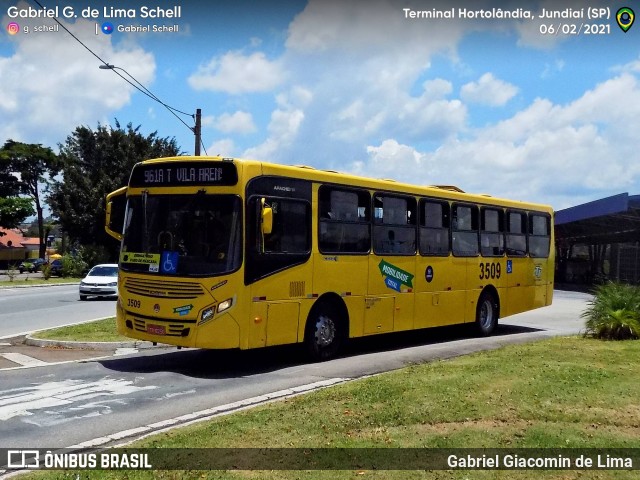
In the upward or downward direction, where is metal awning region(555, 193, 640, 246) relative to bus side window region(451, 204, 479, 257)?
upward

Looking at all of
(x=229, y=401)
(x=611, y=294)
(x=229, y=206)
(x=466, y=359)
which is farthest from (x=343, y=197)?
(x=611, y=294)

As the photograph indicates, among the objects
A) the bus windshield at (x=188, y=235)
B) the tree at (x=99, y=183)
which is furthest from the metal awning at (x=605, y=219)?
the tree at (x=99, y=183)

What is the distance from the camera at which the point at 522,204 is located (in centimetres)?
1931

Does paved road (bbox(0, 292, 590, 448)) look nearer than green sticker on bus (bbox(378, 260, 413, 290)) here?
Yes

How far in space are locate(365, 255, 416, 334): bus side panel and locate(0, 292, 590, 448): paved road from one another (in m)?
0.58

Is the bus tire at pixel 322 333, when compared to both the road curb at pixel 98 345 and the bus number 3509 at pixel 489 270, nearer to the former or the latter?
the road curb at pixel 98 345

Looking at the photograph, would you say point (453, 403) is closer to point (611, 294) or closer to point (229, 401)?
point (229, 401)

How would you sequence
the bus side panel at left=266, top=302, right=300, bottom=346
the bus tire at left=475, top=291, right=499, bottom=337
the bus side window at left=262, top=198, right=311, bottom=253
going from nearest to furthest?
1. the bus side panel at left=266, top=302, right=300, bottom=346
2. the bus side window at left=262, top=198, right=311, bottom=253
3. the bus tire at left=475, top=291, right=499, bottom=337

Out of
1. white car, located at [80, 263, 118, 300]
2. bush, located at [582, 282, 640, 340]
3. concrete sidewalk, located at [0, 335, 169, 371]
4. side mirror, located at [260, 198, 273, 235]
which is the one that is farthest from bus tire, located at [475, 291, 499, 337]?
white car, located at [80, 263, 118, 300]

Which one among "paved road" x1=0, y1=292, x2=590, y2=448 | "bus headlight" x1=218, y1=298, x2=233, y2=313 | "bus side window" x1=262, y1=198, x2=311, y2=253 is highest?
"bus side window" x1=262, y1=198, x2=311, y2=253

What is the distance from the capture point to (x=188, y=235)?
11305 mm

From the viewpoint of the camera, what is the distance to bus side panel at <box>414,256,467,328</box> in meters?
15.3

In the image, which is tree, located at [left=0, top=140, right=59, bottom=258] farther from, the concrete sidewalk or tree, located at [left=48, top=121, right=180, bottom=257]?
the concrete sidewalk

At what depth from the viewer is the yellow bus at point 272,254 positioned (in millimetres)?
11094
